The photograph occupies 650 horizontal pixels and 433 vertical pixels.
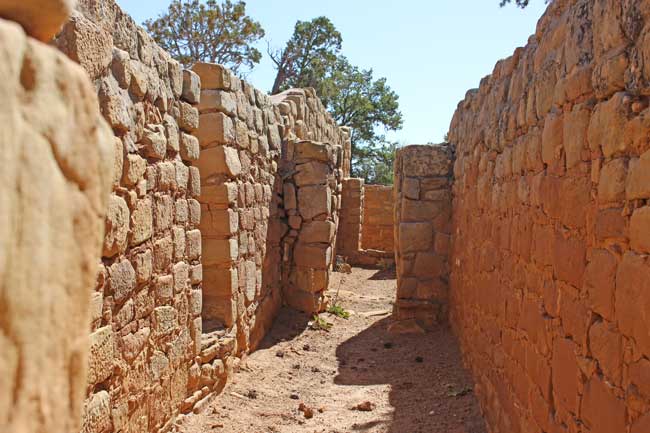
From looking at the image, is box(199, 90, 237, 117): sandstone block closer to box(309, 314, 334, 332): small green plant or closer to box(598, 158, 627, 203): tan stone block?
box(309, 314, 334, 332): small green plant

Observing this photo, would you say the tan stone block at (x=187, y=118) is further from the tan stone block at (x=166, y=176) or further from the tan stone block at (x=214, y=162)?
the tan stone block at (x=214, y=162)

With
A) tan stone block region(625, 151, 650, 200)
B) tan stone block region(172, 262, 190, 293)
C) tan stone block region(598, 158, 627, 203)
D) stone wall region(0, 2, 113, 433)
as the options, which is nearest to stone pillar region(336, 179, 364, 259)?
tan stone block region(172, 262, 190, 293)

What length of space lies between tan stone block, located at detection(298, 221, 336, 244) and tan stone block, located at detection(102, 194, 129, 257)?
415cm

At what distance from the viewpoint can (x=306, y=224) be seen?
720 centimetres

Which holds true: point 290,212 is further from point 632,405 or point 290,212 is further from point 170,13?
point 170,13

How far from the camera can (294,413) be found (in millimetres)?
4656

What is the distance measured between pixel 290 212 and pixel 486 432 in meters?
3.77

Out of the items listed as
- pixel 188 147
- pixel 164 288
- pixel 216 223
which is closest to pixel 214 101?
pixel 188 147

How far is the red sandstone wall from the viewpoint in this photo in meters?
1.96

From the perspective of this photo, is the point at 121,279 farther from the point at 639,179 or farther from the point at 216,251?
the point at 639,179

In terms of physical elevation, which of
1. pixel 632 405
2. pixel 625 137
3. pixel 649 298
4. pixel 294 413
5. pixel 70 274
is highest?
pixel 625 137

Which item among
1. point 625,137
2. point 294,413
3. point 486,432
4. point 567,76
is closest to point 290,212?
point 294,413

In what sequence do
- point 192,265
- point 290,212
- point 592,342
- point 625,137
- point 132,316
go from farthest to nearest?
point 290,212
point 192,265
point 132,316
point 592,342
point 625,137

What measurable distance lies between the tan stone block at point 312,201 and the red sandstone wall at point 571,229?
286 centimetres
